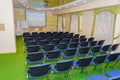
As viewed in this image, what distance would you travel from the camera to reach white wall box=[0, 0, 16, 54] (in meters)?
6.64

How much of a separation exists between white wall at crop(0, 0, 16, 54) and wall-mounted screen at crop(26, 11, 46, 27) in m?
8.78

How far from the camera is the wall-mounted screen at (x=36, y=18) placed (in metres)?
15.6

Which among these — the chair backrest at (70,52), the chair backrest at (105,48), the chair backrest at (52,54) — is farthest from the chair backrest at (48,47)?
the chair backrest at (105,48)

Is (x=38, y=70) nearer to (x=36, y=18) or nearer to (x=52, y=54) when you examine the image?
(x=52, y=54)

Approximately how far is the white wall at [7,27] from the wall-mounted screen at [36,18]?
8783 millimetres

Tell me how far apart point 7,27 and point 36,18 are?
943 centimetres

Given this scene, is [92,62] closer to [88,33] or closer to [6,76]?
[6,76]

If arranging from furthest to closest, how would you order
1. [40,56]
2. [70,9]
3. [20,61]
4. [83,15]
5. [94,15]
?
[70,9], [83,15], [94,15], [20,61], [40,56]

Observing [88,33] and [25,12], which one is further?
[25,12]

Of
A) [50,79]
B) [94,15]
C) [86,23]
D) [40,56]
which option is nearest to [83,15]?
[86,23]

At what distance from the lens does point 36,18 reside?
632 inches

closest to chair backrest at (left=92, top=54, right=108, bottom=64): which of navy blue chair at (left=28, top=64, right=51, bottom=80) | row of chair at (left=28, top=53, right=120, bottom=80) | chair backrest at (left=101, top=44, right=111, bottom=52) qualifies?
row of chair at (left=28, top=53, right=120, bottom=80)

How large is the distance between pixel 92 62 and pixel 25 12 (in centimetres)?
1293

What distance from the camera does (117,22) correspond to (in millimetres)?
7203
